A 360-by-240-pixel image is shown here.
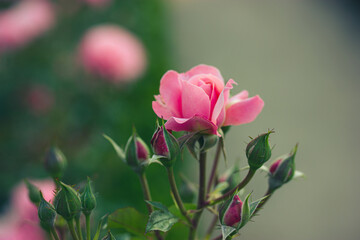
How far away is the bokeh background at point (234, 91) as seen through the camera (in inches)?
93.1

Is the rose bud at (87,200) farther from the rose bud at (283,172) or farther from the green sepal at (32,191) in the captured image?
the rose bud at (283,172)

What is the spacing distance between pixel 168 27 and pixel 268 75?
108 centimetres

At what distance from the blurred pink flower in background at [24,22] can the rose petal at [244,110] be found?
1.69 meters

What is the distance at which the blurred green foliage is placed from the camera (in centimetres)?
227

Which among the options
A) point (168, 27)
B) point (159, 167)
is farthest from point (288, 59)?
point (159, 167)

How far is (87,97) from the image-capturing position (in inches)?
96.8

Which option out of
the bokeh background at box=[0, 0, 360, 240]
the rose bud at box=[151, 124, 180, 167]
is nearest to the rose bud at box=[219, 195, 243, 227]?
the rose bud at box=[151, 124, 180, 167]

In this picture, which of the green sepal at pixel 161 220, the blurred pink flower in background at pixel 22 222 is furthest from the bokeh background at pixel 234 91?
the green sepal at pixel 161 220

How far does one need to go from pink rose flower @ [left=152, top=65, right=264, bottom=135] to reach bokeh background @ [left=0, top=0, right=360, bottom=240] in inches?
18.9

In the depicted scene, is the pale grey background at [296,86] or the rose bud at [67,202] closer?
the rose bud at [67,202]

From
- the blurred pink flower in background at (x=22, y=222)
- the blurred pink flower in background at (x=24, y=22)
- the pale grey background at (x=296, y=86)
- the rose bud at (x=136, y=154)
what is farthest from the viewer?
the pale grey background at (x=296, y=86)

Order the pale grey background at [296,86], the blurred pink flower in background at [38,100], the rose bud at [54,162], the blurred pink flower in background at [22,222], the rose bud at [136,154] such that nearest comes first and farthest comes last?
the rose bud at [136,154], the rose bud at [54,162], the blurred pink flower in background at [22,222], the blurred pink flower in background at [38,100], the pale grey background at [296,86]

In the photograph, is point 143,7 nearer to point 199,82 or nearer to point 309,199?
point 309,199

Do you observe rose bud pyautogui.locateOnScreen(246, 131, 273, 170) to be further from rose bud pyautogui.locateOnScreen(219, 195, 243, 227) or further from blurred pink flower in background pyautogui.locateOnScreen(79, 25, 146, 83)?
blurred pink flower in background pyautogui.locateOnScreen(79, 25, 146, 83)
